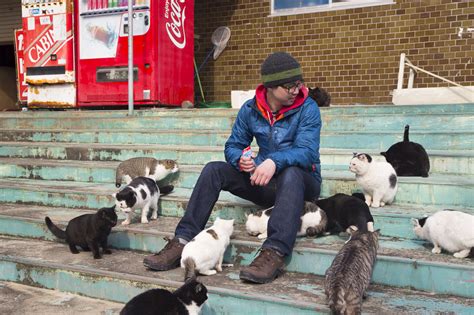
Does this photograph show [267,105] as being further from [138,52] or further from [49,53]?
[49,53]

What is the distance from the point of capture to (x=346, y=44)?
7969 mm

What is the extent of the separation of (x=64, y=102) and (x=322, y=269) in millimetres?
6105

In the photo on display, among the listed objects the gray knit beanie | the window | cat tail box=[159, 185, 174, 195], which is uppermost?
the window

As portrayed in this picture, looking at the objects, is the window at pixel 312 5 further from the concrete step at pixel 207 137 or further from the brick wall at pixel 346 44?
the concrete step at pixel 207 137

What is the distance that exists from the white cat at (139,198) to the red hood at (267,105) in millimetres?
1155

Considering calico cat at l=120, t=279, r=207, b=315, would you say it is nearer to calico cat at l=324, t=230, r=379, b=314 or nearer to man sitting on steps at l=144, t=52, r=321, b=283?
man sitting on steps at l=144, t=52, r=321, b=283

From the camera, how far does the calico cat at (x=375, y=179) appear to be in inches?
138

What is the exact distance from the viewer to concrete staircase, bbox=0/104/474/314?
8.86 ft

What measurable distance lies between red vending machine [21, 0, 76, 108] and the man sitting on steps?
528 cm

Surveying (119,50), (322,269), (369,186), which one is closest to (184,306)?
(322,269)

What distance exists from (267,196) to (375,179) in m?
0.75

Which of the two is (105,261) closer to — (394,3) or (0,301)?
(0,301)

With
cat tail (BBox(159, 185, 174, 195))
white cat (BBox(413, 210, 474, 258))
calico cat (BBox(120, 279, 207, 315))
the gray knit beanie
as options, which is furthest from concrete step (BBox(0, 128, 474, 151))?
calico cat (BBox(120, 279, 207, 315))

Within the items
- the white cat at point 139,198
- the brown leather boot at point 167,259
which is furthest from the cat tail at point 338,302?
the white cat at point 139,198
